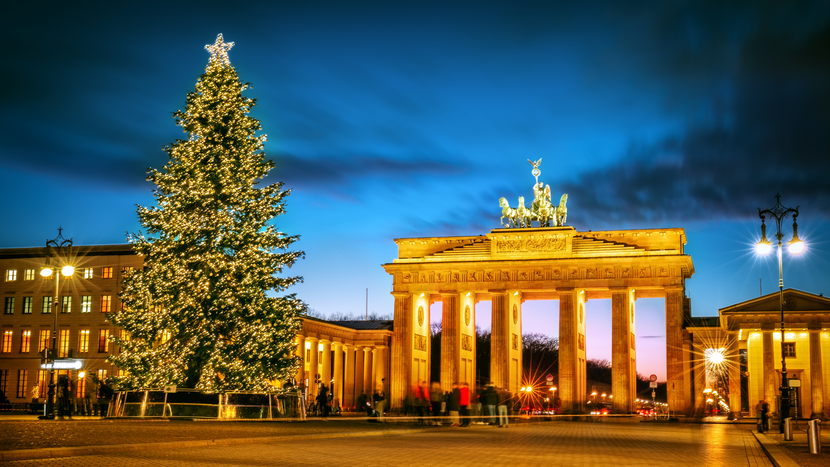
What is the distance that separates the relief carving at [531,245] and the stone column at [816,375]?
1877 cm

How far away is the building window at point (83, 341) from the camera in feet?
219

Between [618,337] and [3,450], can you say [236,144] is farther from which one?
[618,337]

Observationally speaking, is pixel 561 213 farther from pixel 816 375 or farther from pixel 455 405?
pixel 455 405

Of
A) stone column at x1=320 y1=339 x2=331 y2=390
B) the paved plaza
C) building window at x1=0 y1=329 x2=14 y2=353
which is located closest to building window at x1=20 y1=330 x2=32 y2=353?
building window at x1=0 y1=329 x2=14 y2=353

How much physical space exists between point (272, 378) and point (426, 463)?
20.7m

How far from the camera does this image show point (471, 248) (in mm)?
69750

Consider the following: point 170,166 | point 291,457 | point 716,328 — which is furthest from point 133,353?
point 716,328

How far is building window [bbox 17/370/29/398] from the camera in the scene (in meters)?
67.0

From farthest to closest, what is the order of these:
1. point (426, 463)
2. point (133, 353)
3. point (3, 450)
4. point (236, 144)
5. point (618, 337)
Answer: point (618, 337) → point (236, 144) → point (133, 353) → point (426, 463) → point (3, 450)

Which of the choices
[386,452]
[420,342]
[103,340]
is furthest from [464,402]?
[103,340]

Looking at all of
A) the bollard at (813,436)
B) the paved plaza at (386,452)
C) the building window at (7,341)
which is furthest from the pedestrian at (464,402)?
the building window at (7,341)

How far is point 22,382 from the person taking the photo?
220ft

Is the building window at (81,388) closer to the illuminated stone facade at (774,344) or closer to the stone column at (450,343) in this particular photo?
the stone column at (450,343)

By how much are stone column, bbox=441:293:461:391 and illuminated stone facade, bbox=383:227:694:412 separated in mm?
81
